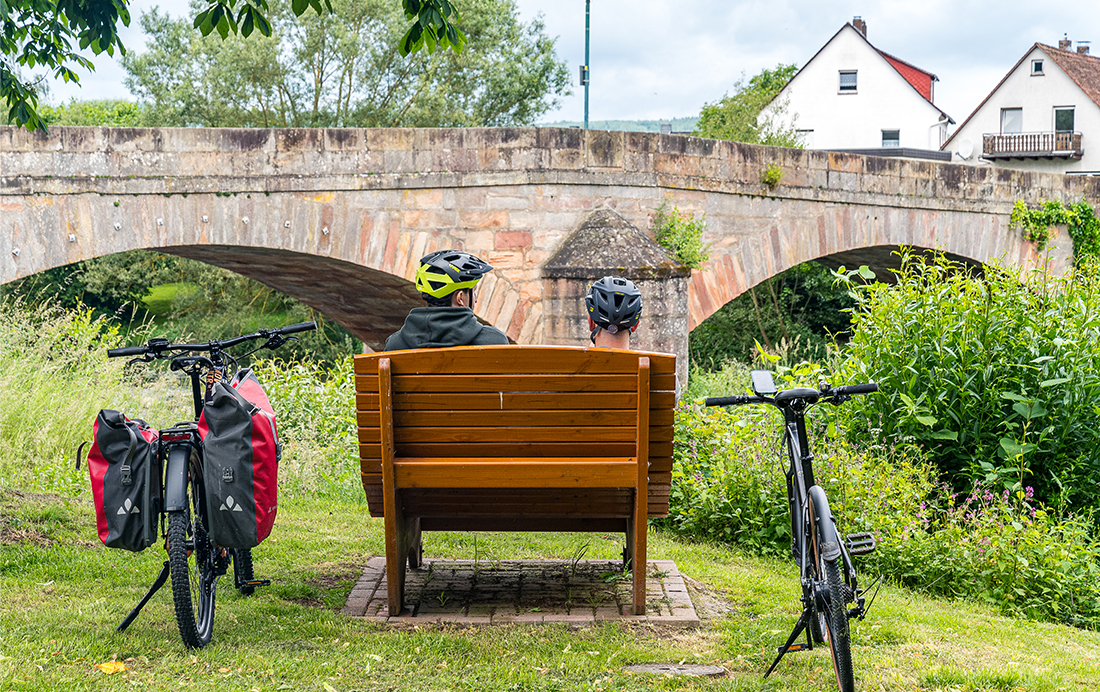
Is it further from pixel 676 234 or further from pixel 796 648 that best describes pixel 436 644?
pixel 676 234

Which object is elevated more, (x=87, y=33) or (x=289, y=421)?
(x=87, y=33)

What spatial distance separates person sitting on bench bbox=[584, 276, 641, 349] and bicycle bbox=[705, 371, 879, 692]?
3.25 ft

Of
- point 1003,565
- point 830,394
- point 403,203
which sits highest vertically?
point 403,203

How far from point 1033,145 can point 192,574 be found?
38.8 m

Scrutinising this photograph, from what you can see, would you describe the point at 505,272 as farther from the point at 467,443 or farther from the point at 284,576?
the point at 467,443

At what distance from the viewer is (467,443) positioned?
3508 millimetres

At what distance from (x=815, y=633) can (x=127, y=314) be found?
27.5 m

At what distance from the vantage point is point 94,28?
5.23 metres

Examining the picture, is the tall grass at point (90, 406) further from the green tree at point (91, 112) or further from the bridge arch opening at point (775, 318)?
the green tree at point (91, 112)

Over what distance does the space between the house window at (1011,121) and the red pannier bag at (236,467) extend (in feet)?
131

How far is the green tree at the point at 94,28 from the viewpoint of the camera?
14.6ft

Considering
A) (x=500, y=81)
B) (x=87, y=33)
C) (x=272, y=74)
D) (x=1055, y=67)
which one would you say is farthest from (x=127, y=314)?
(x=1055, y=67)

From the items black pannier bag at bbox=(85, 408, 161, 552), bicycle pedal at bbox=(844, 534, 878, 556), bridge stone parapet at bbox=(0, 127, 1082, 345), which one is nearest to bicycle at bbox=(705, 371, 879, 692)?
bicycle pedal at bbox=(844, 534, 878, 556)

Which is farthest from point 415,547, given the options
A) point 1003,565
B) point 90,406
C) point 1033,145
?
point 1033,145
